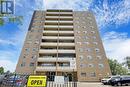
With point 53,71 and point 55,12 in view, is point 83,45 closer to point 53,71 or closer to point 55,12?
point 53,71

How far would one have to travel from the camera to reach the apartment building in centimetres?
5025

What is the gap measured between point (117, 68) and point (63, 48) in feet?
153

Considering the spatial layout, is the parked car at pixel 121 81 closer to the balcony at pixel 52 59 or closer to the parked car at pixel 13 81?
the parked car at pixel 13 81

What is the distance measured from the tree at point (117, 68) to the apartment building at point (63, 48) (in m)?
35.6

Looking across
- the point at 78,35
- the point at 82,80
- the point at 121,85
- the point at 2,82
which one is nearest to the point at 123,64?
the point at 78,35

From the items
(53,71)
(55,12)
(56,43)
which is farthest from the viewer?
(55,12)

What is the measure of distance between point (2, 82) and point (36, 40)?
42336mm

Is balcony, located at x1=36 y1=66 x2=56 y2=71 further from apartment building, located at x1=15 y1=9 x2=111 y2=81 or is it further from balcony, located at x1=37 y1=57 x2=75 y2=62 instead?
balcony, located at x1=37 y1=57 x2=75 y2=62

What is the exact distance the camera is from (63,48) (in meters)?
56.0

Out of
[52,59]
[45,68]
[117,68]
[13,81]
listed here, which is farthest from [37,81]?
[117,68]

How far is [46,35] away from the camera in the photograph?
58812 millimetres

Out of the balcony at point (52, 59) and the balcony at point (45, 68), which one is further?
the balcony at point (52, 59)

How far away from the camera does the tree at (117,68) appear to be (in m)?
93.2

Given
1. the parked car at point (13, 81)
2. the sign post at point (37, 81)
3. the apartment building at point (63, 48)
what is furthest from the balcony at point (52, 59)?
the sign post at point (37, 81)
